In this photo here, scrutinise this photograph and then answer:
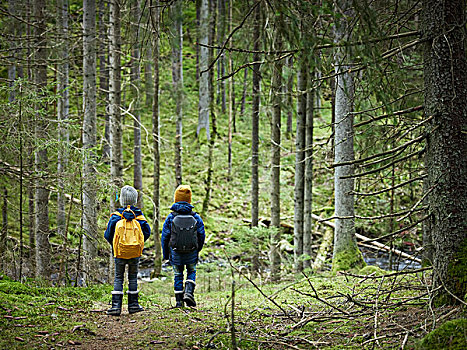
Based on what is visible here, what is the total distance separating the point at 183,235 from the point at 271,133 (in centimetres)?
623

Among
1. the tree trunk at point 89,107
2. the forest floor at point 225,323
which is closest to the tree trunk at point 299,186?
the tree trunk at point 89,107

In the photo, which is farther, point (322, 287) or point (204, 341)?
point (322, 287)

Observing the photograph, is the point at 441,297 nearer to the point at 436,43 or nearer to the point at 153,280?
the point at 436,43

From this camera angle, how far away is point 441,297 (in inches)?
151

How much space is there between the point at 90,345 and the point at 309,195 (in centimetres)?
792

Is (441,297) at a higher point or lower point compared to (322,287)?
higher

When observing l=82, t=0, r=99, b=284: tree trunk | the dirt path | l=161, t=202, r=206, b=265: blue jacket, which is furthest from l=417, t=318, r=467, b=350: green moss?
l=82, t=0, r=99, b=284: tree trunk

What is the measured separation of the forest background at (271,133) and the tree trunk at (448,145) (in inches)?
0.5

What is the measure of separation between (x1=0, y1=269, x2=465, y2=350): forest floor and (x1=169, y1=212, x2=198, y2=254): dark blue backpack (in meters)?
0.89

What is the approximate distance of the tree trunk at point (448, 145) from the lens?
12.3 ft

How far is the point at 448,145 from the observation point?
3773 mm

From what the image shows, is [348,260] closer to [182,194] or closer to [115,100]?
[182,194]

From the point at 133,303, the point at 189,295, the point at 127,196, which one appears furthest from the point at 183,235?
the point at 133,303

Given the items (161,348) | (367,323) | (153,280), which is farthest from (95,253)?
(367,323)
